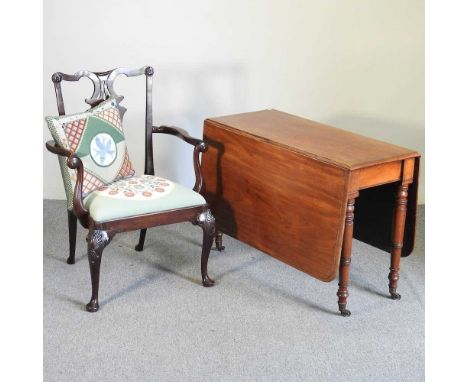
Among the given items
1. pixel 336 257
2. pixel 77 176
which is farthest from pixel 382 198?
pixel 77 176

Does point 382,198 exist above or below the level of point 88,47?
below

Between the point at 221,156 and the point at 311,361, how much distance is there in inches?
45.0

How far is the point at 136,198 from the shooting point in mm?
3172

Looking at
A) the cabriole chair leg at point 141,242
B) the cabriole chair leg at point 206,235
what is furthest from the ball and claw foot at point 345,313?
the cabriole chair leg at point 141,242

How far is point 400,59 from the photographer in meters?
4.44

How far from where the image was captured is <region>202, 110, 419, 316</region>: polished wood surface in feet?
9.87

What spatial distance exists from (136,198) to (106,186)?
191mm

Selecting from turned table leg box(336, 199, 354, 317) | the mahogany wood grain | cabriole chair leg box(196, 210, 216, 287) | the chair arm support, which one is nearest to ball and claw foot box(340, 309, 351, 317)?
turned table leg box(336, 199, 354, 317)

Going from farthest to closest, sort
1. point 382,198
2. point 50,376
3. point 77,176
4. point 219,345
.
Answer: point 382,198 → point 77,176 → point 219,345 → point 50,376

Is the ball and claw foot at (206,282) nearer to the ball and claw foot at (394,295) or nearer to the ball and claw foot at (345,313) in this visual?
the ball and claw foot at (345,313)

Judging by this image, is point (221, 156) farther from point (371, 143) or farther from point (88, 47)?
point (88, 47)

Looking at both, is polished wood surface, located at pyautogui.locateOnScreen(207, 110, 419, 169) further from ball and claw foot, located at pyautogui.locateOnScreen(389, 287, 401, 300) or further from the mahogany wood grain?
ball and claw foot, located at pyautogui.locateOnScreen(389, 287, 401, 300)

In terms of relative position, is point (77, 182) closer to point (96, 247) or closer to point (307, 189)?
point (96, 247)

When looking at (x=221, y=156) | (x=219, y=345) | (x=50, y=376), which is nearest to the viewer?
(x=50, y=376)
